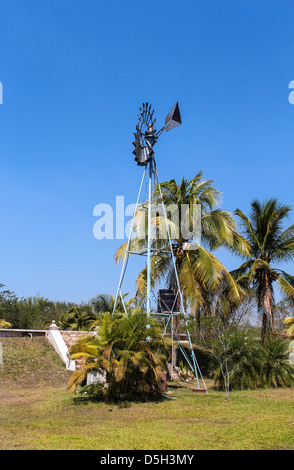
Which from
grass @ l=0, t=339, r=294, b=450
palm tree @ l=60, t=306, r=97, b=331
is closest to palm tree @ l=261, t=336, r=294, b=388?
grass @ l=0, t=339, r=294, b=450

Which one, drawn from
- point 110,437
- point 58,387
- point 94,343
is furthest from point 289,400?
point 58,387

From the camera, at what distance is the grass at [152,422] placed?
23.3ft

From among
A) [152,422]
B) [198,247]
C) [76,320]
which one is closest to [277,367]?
[198,247]

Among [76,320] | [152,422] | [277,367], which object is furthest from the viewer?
[76,320]

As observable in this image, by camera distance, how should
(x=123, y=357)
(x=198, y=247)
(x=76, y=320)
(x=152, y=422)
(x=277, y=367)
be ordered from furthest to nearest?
(x=76, y=320), (x=198, y=247), (x=277, y=367), (x=123, y=357), (x=152, y=422)

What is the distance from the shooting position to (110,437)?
7.50m

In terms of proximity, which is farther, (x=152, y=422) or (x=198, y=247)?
(x=198, y=247)

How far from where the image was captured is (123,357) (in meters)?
11.7

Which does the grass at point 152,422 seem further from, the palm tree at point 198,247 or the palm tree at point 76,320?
the palm tree at point 76,320

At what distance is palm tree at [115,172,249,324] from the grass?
5.65 meters

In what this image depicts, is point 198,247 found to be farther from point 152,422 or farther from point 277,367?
point 152,422

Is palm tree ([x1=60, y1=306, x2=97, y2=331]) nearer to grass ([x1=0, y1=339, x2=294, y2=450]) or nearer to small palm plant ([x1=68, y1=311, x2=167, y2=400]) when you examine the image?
grass ([x1=0, y1=339, x2=294, y2=450])

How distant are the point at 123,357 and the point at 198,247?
9.17m
